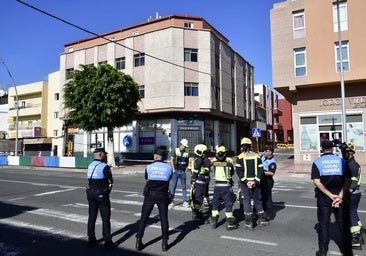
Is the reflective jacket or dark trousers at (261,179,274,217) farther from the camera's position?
dark trousers at (261,179,274,217)

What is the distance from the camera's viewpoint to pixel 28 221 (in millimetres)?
8086

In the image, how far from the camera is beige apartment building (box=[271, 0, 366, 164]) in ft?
76.5

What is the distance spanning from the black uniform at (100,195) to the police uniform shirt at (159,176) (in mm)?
755

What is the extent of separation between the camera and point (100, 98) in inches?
1003

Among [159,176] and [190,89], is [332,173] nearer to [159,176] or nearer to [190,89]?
[159,176]

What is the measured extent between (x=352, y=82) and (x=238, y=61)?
20.1 meters

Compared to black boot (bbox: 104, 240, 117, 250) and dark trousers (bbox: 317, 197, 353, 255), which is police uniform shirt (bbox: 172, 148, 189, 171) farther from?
dark trousers (bbox: 317, 197, 353, 255)

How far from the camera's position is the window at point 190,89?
32.1 metres

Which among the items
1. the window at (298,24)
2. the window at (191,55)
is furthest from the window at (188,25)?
the window at (298,24)

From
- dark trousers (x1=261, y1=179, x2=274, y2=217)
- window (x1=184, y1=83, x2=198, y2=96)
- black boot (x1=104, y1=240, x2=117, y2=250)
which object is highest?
window (x1=184, y1=83, x2=198, y2=96)

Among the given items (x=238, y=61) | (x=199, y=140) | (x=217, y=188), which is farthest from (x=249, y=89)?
(x=217, y=188)

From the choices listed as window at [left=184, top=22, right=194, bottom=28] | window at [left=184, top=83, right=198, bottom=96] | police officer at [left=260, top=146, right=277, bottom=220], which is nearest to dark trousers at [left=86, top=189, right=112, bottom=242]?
police officer at [left=260, top=146, right=277, bottom=220]

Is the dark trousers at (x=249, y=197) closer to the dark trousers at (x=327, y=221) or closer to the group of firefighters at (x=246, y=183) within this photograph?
the group of firefighters at (x=246, y=183)

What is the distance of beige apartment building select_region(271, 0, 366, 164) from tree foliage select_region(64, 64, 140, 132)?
1140 cm
